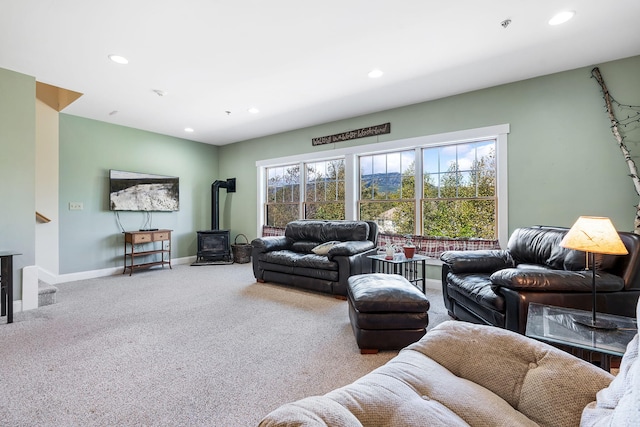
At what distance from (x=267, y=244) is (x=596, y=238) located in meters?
3.79

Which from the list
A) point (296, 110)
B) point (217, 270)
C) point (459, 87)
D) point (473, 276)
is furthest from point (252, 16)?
point (217, 270)

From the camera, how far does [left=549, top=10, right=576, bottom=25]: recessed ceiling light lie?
2393mm

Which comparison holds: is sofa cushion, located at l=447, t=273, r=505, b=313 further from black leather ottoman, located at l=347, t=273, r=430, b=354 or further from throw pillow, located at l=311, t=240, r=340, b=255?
throw pillow, located at l=311, t=240, r=340, b=255

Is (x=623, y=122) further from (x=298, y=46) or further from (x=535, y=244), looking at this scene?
(x=298, y=46)

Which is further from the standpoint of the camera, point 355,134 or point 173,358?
point 355,134

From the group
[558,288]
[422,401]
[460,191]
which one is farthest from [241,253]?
[422,401]

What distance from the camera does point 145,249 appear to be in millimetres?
5742

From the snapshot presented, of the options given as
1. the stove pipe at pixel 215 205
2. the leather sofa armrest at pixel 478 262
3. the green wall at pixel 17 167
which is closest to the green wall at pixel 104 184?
the stove pipe at pixel 215 205

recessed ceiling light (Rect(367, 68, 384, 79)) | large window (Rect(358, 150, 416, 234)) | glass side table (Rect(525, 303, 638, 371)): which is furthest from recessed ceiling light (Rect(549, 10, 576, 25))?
glass side table (Rect(525, 303, 638, 371))

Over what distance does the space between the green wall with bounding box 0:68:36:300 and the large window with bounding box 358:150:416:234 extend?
14.5 ft

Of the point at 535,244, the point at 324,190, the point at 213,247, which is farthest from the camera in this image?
the point at 213,247

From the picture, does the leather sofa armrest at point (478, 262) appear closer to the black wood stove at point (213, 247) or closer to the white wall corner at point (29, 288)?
the white wall corner at point (29, 288)

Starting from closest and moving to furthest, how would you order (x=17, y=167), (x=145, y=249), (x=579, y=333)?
(x=579, y=333)
(x=17, y=167)
(x=145, y=249)

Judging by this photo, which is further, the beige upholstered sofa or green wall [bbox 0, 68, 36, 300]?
green wall [bbox 0, 68, 36, 300]
